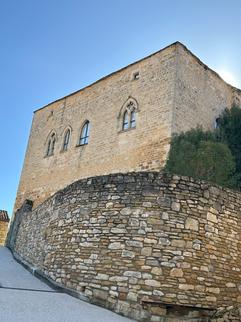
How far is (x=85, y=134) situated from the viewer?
17.4 metres

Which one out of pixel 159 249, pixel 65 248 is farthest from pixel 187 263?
pixel 65 248

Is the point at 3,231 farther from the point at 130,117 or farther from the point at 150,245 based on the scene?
the point at 150,245

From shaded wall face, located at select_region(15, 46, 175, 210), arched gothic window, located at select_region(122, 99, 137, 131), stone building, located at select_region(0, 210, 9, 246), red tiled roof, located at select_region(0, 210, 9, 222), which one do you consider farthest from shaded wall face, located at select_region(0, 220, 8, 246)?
arched gothic window, located at select_region(122, 99, 137, 131)

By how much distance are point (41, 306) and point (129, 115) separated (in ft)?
33.8

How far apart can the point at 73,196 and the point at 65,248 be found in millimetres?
1286

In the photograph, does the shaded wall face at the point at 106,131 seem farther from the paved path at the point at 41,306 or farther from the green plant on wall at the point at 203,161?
the paved path at the point at 41,306

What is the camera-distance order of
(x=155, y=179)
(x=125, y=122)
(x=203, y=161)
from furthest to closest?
(x=125, y=122)
(x=203, y=161)
(x=155, y=179)

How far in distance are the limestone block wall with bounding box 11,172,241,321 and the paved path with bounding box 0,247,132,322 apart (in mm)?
415

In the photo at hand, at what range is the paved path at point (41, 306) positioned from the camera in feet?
18.2

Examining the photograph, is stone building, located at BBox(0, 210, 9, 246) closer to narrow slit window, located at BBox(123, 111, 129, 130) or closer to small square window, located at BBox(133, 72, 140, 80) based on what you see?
narrow slit window, located at BBox(123, 111, 129, 130)

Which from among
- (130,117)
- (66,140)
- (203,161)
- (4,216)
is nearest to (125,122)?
(130,117)

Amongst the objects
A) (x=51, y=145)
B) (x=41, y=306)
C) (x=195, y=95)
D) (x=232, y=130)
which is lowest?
(x=41, y=306)

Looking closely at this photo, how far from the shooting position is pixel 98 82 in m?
17.8

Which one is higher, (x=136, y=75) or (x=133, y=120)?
(x=136, y=75)
